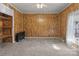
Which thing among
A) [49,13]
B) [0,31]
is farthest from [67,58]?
[49,13]

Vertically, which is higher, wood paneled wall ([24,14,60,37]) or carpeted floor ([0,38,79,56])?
wood paneled wall ([24,14,60,37])

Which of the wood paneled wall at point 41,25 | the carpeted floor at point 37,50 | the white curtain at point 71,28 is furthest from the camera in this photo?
the wood paneled wall at point 41,25

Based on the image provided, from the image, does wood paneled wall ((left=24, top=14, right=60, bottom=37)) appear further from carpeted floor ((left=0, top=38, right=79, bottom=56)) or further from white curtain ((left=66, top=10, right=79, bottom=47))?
carpeted floor ((left=0, top=38, right=79, bottom=56))

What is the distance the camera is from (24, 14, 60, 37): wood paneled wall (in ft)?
35.8

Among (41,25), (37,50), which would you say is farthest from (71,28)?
(41,25)

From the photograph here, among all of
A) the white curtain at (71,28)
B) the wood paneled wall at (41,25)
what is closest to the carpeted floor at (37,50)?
the white curtain at (71,28)

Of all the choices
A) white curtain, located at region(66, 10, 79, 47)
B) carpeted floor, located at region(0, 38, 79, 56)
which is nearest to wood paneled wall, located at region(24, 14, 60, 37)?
white curtain, located at region(66, 10, 79, 47)

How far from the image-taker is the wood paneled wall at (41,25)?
10.9 meters

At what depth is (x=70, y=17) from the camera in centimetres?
705

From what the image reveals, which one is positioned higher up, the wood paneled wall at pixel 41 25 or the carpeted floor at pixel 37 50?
the wood paneled wall at pixel 41 25

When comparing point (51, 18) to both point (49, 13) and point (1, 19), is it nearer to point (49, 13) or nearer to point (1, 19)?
point (49, 13)

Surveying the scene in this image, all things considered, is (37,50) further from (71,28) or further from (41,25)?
(41,25)

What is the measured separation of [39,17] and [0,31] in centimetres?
476

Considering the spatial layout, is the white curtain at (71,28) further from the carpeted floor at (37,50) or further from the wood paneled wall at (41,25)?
the wood paneled wall at (41,25)
